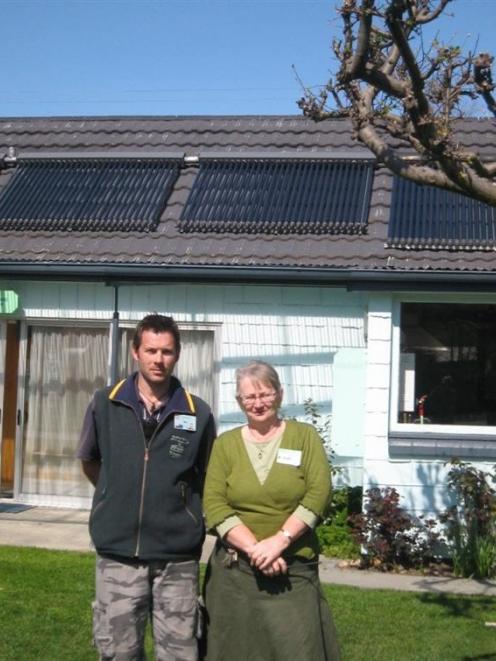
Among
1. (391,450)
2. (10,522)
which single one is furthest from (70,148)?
(391,450)

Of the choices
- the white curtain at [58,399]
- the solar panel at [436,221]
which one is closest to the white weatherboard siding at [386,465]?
the solar panel at [436,221]

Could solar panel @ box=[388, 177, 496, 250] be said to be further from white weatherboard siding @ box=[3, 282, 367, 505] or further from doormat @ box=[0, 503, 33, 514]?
doormat @ box=[0, 503, 33, 514]

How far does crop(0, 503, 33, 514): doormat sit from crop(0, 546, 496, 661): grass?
234 centimetres

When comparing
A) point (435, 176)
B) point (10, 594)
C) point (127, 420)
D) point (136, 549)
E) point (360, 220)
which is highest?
point (360, 220)

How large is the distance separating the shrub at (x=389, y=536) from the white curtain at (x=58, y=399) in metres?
3.67

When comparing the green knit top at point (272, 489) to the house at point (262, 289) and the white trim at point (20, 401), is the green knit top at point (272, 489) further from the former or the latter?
the white trim at point (20, 401)

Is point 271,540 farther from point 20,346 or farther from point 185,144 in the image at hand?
point 185,144

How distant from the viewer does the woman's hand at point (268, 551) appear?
15.0ft

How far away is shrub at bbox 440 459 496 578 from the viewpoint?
9133 mm

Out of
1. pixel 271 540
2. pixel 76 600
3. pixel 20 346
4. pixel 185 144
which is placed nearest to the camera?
pixel 271 540

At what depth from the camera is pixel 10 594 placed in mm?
8000

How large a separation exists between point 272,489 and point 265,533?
0.19 metres

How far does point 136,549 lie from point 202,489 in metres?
0.43

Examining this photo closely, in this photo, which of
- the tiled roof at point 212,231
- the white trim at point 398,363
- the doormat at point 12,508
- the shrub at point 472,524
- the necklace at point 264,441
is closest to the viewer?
the necklace at point 264,441
